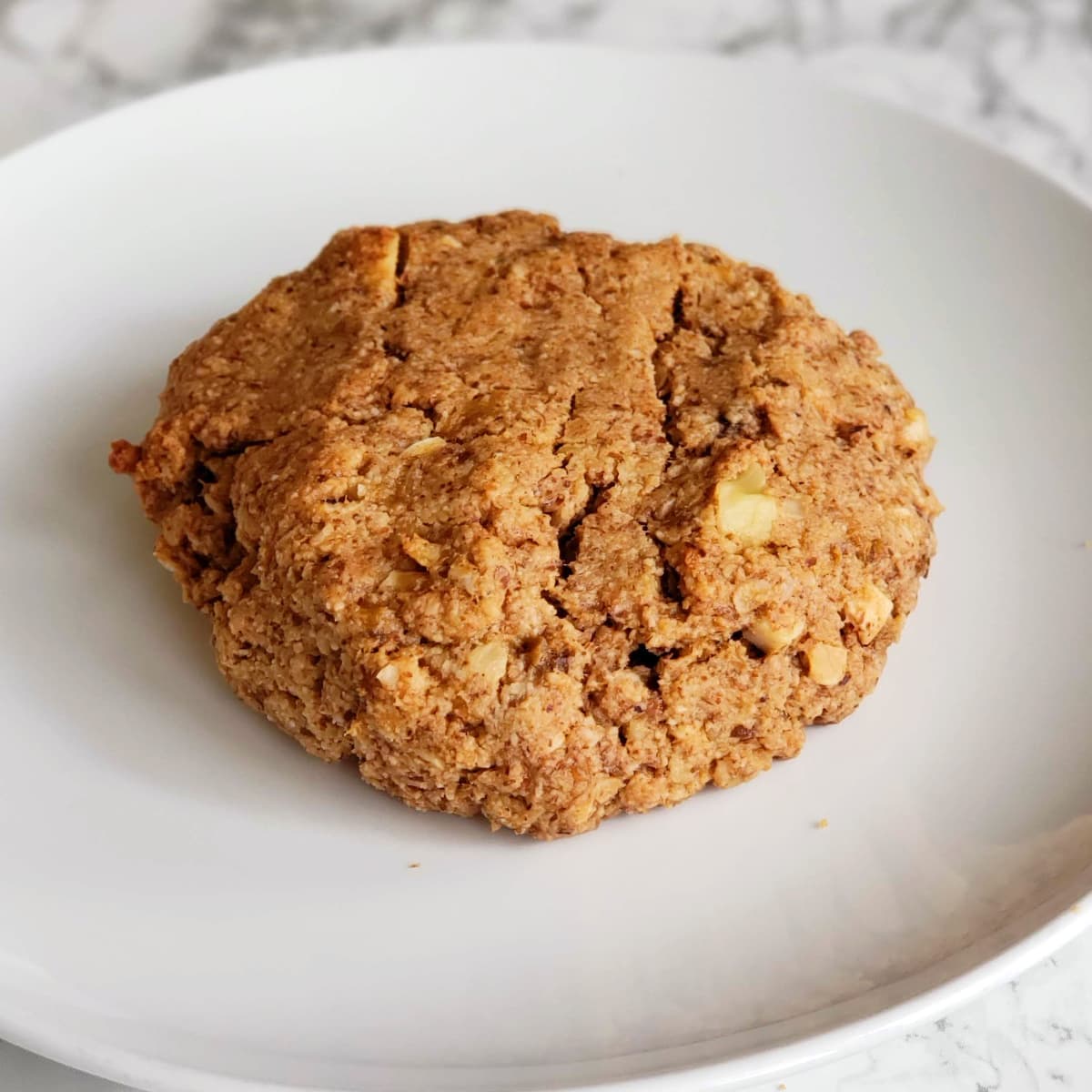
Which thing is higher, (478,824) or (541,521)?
(541,521)

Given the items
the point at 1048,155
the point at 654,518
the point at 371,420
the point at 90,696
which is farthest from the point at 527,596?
the point at 1048,155

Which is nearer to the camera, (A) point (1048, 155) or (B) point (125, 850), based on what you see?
(B) point (125, 850)

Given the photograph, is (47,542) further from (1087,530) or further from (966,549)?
(1087,530)
